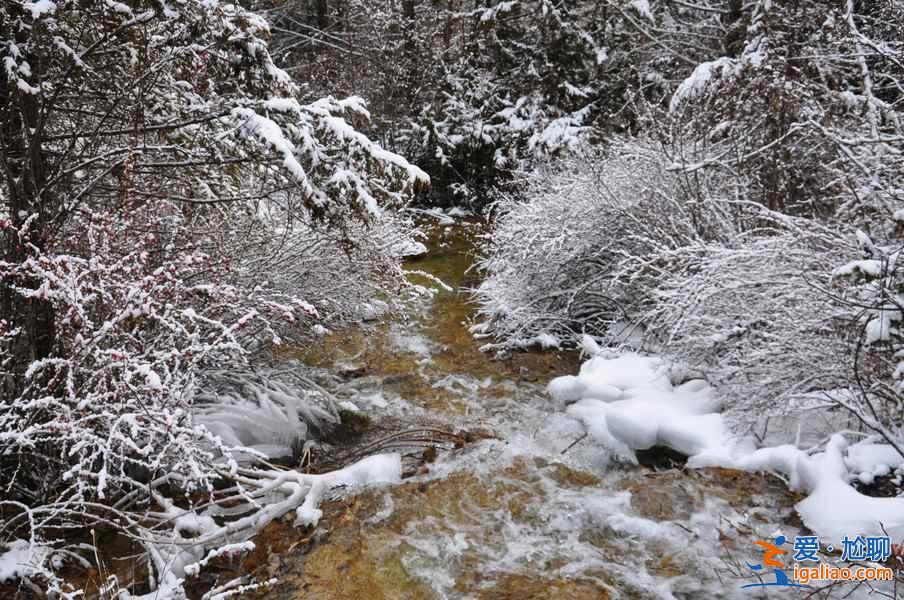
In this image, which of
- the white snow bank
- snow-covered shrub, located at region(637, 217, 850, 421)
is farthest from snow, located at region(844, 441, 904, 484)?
snow-covered shrub, located at region(637, 217, 850, 421)

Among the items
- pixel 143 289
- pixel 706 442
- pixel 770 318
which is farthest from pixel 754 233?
pixel 143 289

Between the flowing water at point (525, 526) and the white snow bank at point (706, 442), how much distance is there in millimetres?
130

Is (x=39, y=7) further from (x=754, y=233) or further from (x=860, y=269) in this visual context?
(x=754, y=233)

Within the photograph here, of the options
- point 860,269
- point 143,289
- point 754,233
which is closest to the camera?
point 860,269

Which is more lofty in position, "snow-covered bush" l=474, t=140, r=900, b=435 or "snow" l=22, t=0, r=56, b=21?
"snow" l=22, t=0, r=56, b=21

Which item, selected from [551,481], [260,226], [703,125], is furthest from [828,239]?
[260,226]

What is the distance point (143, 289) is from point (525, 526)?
2340 millimetres

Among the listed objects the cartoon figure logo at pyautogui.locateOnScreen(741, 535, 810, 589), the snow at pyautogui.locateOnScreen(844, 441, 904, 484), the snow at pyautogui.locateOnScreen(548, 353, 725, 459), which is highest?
the snow at pyautogui.locateOnScreen(844, 441, 904, 484)

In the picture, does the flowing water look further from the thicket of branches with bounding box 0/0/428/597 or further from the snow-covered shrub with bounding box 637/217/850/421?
the snow-covered shrub with bounding box 637/217/850/421

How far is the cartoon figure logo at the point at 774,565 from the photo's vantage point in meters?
2.70

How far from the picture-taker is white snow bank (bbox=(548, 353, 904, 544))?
2980 millimetres

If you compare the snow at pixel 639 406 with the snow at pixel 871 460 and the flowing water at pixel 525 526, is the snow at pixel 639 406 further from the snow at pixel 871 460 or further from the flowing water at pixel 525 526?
→ the snow at pixel 871 460

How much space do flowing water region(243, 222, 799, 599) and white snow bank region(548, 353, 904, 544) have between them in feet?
0.43

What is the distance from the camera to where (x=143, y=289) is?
3.11m
